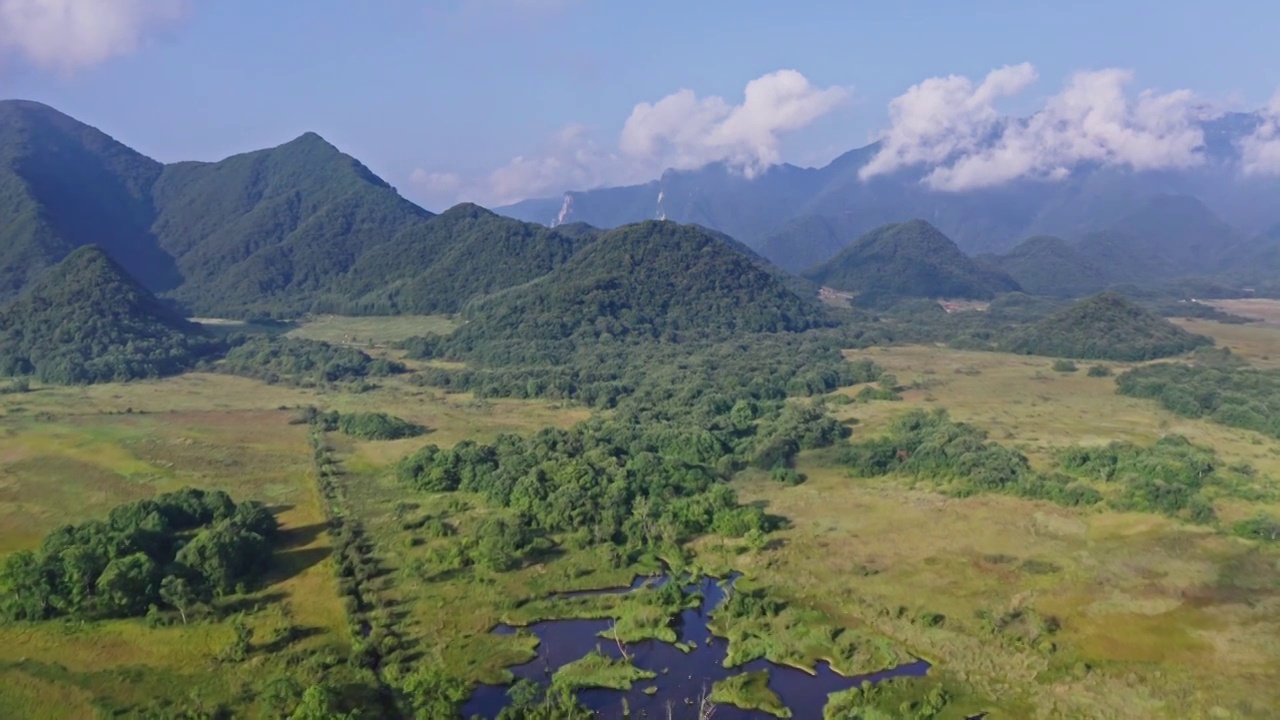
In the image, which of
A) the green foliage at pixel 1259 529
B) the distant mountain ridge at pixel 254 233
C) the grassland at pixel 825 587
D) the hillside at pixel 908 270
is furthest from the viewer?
the hillside at pixel 908 270

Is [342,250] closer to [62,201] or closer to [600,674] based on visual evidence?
[62,201]

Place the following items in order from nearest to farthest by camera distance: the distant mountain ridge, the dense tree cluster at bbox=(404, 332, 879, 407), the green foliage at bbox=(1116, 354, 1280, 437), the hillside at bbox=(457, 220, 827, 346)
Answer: the green foliage at bbox=(1116, 354, 1280, 437)
the dense tree cluster at bbox=(404, 332, 879, 407)
the hillside at bbox=(457, 220, 827, 346)
the distant mountain ridge

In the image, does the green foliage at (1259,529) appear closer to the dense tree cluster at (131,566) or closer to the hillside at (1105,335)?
the dense tree cluster at (131,566)

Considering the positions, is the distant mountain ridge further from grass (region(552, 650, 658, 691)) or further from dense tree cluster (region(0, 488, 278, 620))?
grass (region(552, 650, 658, 691))

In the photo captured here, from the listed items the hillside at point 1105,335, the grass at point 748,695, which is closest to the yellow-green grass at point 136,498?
the grass at point 748,695

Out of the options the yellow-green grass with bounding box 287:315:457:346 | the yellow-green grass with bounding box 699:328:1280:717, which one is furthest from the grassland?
the yellow-green grass with bounding box 287:315:457:346

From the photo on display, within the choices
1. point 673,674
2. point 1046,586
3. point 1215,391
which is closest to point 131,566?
point 673,674
